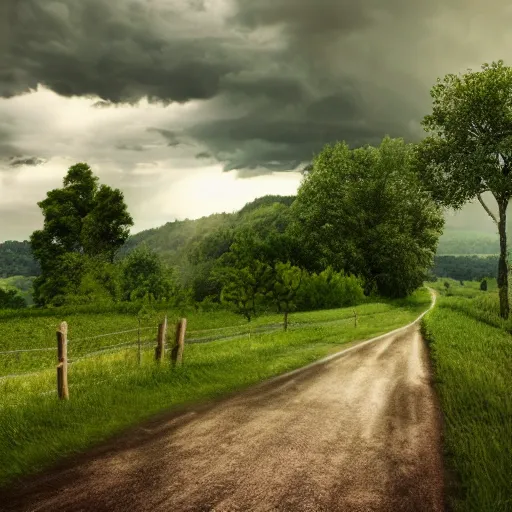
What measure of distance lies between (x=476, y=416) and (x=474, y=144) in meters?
24.1

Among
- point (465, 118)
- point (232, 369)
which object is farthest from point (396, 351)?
point (465, 118)

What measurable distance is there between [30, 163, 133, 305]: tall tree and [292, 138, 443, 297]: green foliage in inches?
970

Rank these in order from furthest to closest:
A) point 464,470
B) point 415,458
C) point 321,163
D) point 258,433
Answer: point 321,163 < point 258,433 < point 415,458 < point 464,470

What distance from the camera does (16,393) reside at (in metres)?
14.0

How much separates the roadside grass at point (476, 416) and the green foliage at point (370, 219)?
31.0 meters

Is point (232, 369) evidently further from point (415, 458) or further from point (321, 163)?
point (321, 163)

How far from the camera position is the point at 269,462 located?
25.0 feet

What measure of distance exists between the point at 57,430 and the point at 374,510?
6.98 m

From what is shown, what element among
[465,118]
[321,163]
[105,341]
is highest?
[321,163]

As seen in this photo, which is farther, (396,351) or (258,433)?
(396,351)

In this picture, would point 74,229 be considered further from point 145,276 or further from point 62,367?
point 62,367

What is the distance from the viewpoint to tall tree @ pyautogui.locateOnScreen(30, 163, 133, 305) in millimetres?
52906

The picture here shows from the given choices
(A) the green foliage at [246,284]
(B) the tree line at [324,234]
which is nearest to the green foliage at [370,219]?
(B) the tree line at [324,234]

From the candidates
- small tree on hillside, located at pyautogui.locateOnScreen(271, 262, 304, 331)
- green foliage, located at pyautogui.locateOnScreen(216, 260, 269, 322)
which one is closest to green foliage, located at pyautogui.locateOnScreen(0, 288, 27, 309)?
green foliage, located at pyautogui.locateOnScreen(216, 260, 269, 322)
